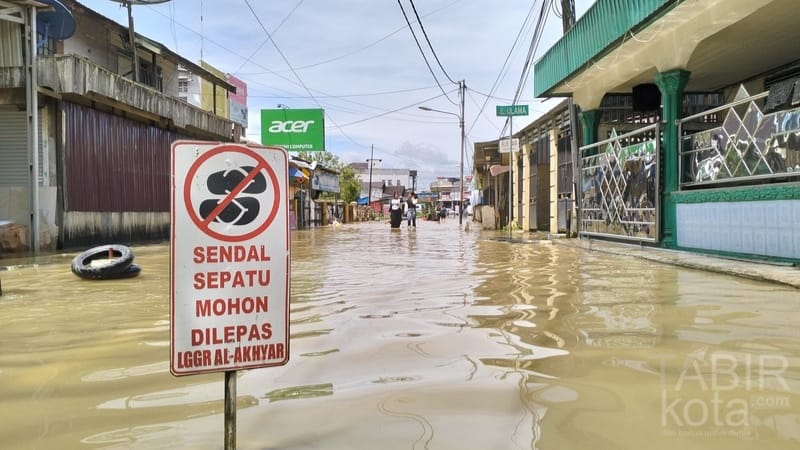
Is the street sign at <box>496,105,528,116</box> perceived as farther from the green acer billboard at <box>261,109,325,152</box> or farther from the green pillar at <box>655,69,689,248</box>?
the green acer billboard at <box>261,109,325,152</box>

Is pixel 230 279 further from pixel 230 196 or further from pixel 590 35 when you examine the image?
pixel 590 35

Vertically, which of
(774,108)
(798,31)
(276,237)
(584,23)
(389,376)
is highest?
(584,23)

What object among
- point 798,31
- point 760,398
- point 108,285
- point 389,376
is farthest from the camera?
point 798,31

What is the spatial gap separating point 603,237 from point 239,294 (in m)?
12.6

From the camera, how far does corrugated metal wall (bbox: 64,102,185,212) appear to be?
1384cm

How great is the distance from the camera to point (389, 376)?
3197 millimetres

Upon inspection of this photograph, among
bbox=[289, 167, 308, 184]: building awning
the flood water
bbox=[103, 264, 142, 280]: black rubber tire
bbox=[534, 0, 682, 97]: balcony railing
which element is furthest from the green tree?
the flood water

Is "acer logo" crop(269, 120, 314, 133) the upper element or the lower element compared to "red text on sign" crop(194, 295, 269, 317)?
upper

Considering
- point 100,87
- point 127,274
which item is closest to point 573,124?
point 127,274

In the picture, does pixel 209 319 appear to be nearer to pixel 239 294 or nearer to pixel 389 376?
pixel 239 294

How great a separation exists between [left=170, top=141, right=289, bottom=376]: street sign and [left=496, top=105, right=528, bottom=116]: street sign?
1674cm

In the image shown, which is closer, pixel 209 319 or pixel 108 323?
pixel 209 319

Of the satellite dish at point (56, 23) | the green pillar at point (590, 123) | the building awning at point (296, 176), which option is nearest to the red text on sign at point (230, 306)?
the green pillar at point (590, 123)

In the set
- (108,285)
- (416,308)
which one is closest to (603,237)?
(416,308)
